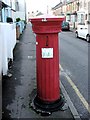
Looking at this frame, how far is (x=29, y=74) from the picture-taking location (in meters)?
8.37

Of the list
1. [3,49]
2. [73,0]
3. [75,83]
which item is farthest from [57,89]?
[73,0]

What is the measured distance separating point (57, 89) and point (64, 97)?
66cm

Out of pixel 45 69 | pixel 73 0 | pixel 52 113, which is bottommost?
pixel 52 113

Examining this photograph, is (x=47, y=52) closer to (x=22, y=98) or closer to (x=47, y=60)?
(x=47, y=60)

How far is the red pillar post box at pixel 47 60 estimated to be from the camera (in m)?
4.98

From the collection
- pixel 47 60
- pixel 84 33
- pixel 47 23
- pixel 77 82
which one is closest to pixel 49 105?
pixel 47 60

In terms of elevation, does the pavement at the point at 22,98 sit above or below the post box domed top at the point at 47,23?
below

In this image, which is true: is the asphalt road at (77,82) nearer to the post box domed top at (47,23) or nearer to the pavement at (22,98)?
the pavement at (22,98)

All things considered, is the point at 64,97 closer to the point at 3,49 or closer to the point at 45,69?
the point at 45,69

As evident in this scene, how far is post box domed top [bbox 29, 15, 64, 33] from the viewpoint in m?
4.90

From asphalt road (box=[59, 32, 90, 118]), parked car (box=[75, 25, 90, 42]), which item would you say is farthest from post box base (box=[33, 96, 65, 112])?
parked car (box=[75, 25, 90, 42])

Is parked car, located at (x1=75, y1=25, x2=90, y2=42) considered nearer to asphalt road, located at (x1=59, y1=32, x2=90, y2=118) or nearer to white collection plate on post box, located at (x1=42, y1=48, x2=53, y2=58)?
asphalt road, located at (x1=59, y1=32, x2=90, y2=118)

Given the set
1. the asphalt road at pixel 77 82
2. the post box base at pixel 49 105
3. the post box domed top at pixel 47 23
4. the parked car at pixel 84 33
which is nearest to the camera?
the post box domed top at pixel 47 23

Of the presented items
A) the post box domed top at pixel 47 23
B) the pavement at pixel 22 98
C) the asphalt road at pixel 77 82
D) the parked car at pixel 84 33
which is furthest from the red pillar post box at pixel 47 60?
the parked car at pixel 84 33
